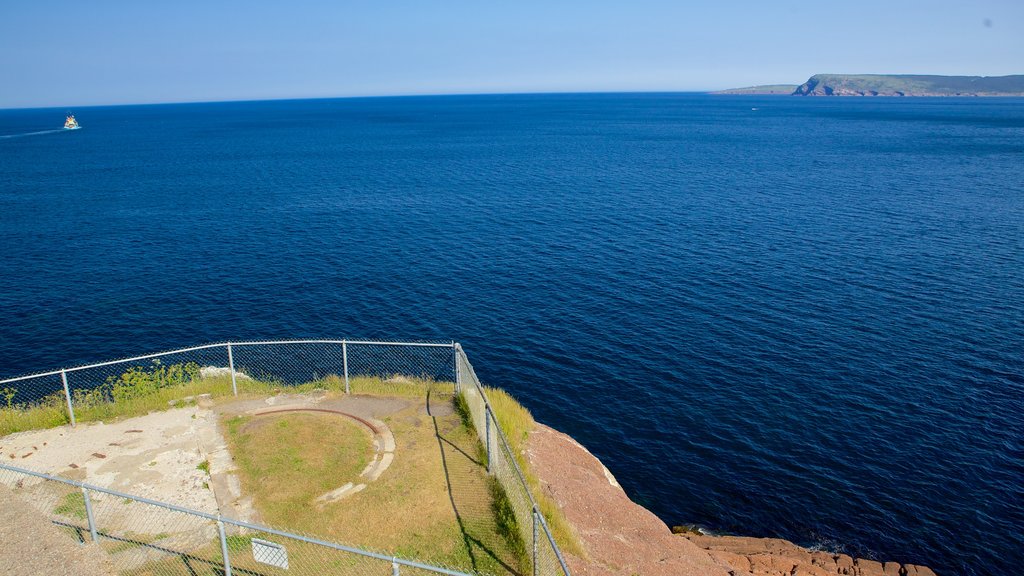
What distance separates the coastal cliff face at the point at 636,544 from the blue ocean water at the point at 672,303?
1.57 metres

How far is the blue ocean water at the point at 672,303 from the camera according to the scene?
29875 mm

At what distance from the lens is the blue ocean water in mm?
29875

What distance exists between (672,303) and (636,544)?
2937 centimetres

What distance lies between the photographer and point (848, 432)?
→ 33.1m

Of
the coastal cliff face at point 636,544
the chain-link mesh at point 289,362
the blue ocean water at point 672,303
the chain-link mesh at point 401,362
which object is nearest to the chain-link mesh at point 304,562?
the coastal cliff face at point 636,544

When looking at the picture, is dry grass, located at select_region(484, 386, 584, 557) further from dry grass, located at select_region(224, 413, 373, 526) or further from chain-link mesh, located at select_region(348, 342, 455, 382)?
chain-link mesh, located at select_region(348, 342, 455, 382)

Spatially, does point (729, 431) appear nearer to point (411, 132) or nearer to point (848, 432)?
point (848, 432)

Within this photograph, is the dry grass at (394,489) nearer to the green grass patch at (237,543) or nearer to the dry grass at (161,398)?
the green grass patch at (237,543)

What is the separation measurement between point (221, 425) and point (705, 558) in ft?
54.3

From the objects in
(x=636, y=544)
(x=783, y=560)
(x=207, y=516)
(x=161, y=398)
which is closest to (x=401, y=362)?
(x=161, y=398)

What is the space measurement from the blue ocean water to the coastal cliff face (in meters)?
1.57

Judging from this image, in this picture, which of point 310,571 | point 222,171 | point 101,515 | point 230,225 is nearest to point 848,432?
point 310,571

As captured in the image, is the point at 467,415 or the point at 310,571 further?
the point at 467,415

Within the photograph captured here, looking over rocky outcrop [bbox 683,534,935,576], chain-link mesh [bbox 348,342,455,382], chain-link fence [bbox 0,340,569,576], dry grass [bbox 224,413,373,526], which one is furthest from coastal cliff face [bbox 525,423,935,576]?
chain-link mesh [bbox 348,342,455,382]
